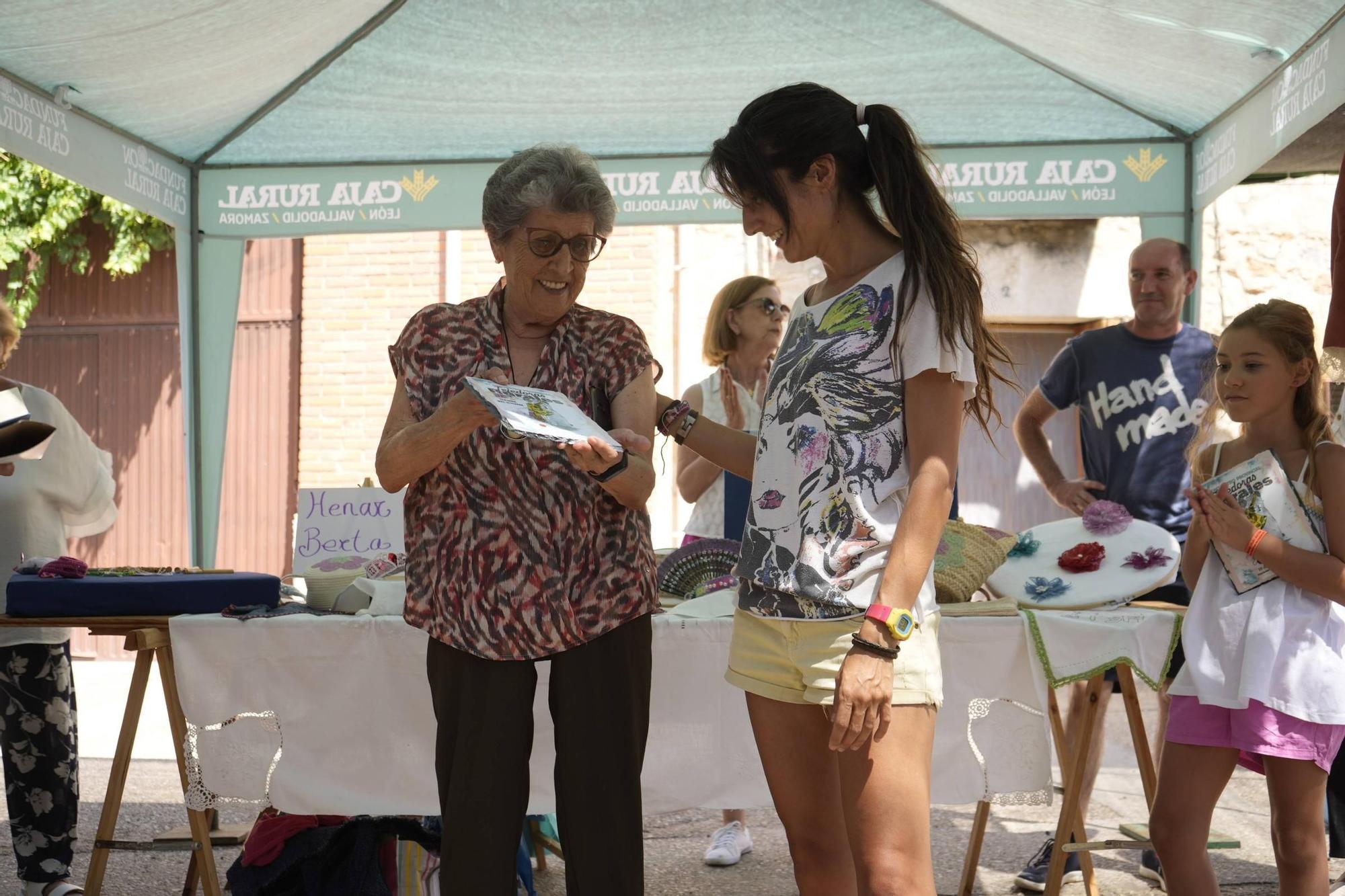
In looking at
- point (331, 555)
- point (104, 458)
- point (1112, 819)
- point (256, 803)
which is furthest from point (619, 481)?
point (1112, 819)

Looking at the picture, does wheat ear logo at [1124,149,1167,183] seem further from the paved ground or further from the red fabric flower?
the paved ground

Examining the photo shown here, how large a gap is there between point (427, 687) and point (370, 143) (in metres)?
3.19

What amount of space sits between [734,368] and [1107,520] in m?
1.52

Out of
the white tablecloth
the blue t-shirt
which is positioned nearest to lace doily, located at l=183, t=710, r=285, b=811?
the white tablecloth

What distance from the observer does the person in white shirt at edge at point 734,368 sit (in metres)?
4.39

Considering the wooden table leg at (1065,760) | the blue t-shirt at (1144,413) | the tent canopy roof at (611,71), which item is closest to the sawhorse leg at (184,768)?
the wooden table leg at (1065,760)

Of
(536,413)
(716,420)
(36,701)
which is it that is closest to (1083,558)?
(716,420)

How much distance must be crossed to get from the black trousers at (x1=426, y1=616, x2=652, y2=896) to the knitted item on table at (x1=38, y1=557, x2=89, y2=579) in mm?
1440

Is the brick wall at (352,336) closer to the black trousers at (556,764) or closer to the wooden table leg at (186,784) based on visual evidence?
the wooden table leg at (186,784)

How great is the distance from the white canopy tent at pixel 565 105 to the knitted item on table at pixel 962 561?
1841 mm

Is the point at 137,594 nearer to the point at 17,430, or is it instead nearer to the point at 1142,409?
the point at 17,430

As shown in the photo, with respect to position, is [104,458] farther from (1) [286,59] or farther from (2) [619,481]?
(2) [619,481]

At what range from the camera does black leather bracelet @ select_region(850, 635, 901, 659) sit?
1763 mm

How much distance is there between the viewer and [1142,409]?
4047 millimetres
